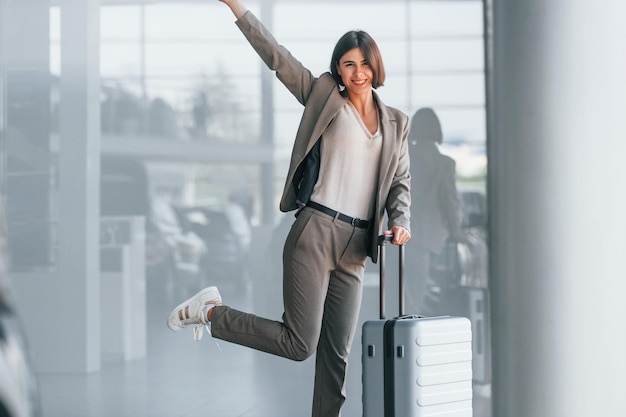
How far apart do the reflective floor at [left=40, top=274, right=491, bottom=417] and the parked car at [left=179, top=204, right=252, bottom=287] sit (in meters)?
0.09

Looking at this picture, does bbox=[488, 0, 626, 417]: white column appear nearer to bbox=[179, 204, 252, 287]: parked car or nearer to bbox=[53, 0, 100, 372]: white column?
bbox=[179, 204, 252, 287]: parked car

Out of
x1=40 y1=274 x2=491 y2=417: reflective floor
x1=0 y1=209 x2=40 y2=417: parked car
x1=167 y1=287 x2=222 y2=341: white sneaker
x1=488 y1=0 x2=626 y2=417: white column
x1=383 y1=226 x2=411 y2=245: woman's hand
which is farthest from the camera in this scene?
x1=40 y1=274 x2=491 y2=417: reflective floor

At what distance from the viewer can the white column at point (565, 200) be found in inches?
160

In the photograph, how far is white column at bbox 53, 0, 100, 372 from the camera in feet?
16.4

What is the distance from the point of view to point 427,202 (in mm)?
5035

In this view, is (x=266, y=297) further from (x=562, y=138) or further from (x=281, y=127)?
(x=562, y=138)

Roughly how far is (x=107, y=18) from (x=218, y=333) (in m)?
1.95

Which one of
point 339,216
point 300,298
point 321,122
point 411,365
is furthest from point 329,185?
point 411,365

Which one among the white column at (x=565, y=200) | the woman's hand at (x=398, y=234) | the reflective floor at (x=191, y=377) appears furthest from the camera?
the reflective floor at (x=191, y=377)

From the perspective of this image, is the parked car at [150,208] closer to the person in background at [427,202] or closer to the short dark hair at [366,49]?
the person in background at [427,202]

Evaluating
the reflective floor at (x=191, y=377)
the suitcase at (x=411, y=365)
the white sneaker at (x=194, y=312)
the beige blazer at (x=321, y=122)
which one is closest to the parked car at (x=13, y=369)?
the suitcase at (x=411, y=365)

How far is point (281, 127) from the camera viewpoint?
501 centimetres

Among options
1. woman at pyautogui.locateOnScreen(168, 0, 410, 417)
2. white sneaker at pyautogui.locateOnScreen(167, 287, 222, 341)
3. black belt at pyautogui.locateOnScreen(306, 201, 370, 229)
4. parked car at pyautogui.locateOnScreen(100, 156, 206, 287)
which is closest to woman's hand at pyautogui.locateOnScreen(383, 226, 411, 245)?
woman at pyautogui.locateOnScreen(168, 0, 410, 417)

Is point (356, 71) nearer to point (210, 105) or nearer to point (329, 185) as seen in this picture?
point (329, 185)
